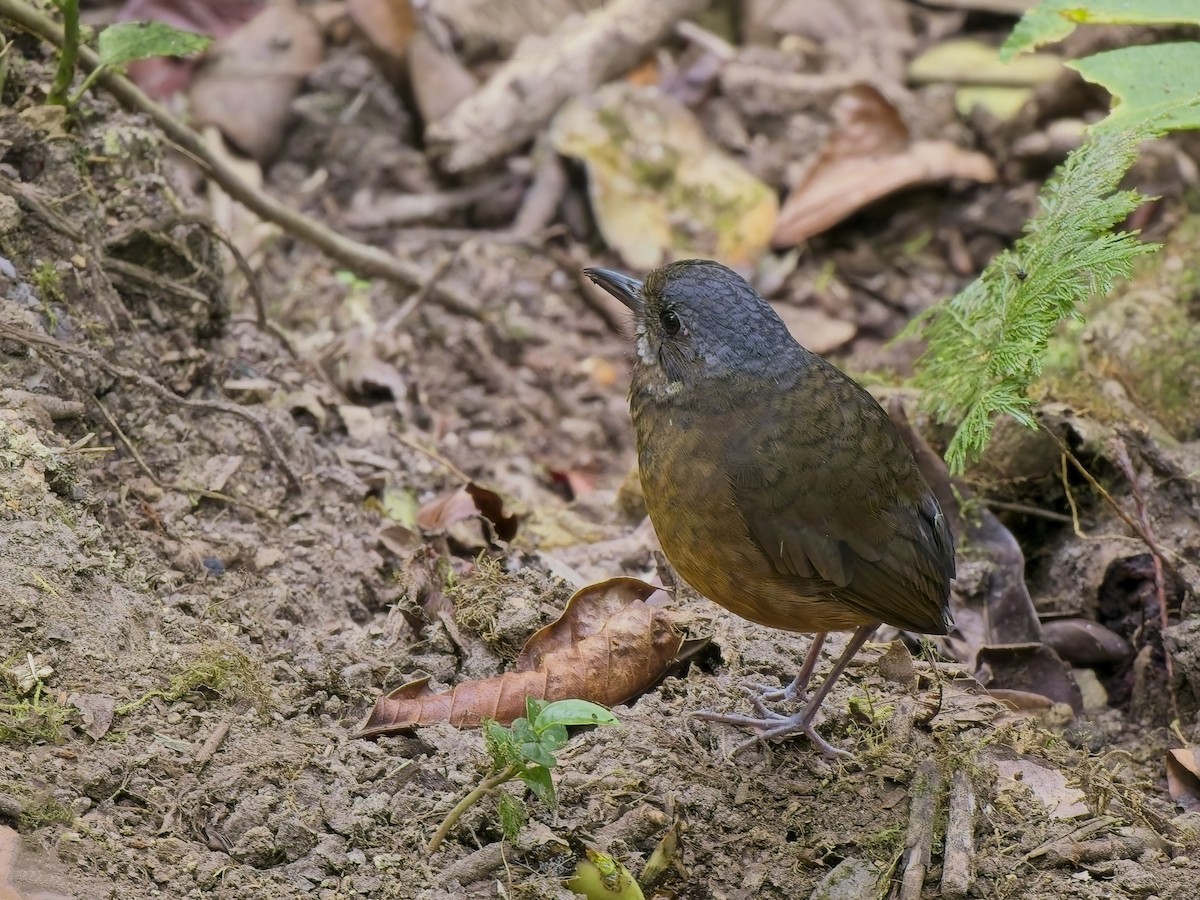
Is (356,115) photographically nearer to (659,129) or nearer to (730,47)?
(659,129)

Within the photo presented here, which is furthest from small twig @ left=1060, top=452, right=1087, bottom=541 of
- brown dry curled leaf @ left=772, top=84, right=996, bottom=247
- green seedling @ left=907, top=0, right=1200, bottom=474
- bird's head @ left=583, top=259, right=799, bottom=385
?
brown dry curled leaf @ left=772, top=84, right=996, bottom=247

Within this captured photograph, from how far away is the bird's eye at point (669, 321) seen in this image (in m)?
3.51

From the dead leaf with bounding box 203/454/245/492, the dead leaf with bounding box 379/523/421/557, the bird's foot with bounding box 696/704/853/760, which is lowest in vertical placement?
the bird's foot with bounding box 696/704/853/760

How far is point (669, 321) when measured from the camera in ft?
11.6

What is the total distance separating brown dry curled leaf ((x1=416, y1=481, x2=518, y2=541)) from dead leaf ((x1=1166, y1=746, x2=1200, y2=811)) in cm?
Answer: 200

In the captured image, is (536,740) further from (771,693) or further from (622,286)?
(622,286)

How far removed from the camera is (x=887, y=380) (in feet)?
16.7

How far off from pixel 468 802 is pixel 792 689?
1164 millimetres

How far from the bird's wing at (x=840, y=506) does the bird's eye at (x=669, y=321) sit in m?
0.35

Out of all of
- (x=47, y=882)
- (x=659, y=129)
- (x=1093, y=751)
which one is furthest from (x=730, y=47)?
(x=47, y=882)

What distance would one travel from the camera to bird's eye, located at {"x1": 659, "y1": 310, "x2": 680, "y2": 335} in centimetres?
351

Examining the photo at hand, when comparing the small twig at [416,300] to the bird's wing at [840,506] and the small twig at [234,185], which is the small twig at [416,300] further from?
the bird's wing at [840,506]

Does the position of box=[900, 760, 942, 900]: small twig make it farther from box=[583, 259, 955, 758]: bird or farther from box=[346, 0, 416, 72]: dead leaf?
box=[346, 0, 416, 72]: dead leaf

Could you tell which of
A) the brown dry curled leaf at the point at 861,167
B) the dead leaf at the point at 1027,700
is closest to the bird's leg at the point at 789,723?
Result: the dead leaf at the point at 1027,700
